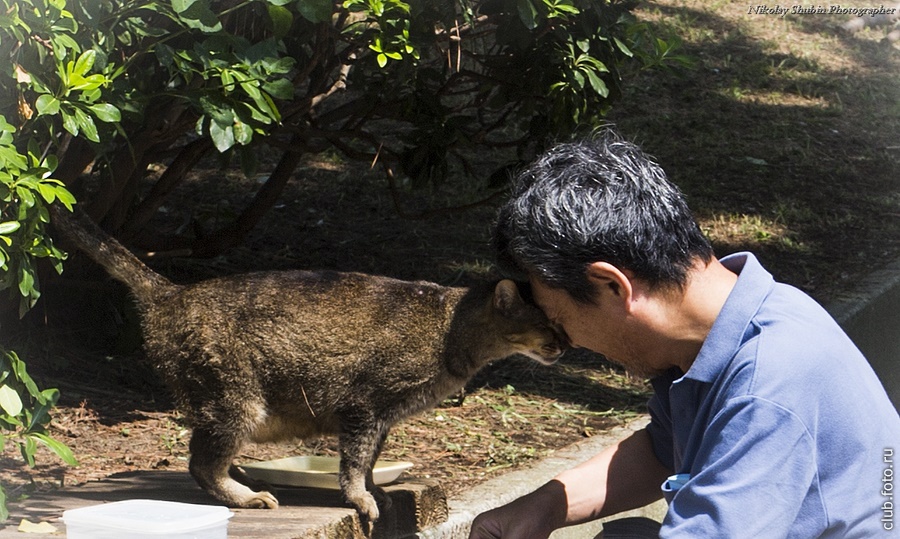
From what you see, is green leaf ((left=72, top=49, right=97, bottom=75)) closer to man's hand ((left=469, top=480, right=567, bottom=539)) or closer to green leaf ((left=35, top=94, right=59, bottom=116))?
green leaf ((left=35, top=94, right=59, bottom=116))

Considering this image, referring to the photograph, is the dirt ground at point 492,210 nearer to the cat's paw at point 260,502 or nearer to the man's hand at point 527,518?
the cat's paw at point 260,502

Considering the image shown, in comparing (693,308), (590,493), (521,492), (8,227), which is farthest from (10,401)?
(521,492)

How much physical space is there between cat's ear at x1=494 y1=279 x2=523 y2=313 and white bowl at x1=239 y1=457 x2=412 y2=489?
756 mm

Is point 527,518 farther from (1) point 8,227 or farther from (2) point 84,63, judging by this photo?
(2) point 84,63

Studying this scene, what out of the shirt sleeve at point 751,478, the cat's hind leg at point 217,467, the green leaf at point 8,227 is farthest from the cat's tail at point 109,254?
the shirt sleeve at point 751,478

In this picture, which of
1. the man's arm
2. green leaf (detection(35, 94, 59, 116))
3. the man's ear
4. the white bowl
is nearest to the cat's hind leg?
the white bowl

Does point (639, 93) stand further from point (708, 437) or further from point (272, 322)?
point (708, 437)

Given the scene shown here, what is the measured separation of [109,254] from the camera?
4055 mm

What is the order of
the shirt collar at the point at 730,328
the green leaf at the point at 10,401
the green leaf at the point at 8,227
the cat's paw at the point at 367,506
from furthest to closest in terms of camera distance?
the cat's paw at the point at 367,506, the green leaf at the point at 10,401, the green leaf at the point at 8,227, the shirt collar at the point at 730,328

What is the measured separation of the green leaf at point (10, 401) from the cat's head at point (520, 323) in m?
1.99

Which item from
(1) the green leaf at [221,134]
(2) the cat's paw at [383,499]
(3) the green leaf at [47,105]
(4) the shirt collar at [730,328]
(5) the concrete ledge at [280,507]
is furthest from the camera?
(2) the cat's paw at [383,499]

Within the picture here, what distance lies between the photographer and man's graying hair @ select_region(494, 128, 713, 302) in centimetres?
239

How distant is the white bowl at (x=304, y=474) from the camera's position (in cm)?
414

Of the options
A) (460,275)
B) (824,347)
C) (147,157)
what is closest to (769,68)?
(460,275)
